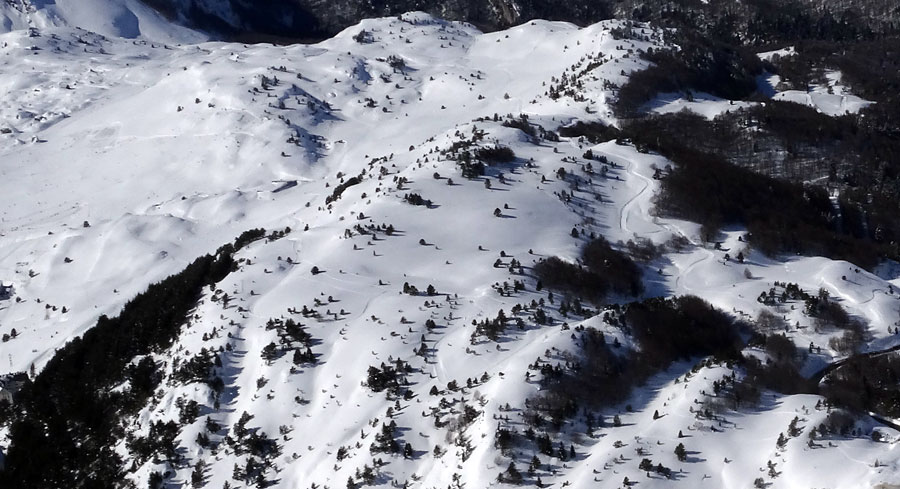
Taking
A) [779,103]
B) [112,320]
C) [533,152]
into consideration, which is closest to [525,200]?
[533,152]

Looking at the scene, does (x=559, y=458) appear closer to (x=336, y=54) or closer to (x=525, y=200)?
(x=525, y=200)

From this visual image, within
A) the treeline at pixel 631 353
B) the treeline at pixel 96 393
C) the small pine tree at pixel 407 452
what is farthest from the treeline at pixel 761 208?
the treeline at pixel 96 393

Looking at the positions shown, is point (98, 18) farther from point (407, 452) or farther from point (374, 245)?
point (407, 452)

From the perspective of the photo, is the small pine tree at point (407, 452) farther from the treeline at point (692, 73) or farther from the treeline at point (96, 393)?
the treeline at point (692, 73)

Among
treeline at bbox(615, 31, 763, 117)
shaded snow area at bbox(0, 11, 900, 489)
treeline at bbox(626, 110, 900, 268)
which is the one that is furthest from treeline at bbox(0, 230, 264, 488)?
treeline at bbox(615, 31, 763, 117)

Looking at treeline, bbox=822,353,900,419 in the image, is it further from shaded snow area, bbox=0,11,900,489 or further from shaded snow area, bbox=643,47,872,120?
shaded snow area, bbox=643,47,872,120

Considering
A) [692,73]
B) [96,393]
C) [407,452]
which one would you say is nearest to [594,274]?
[407,452]
